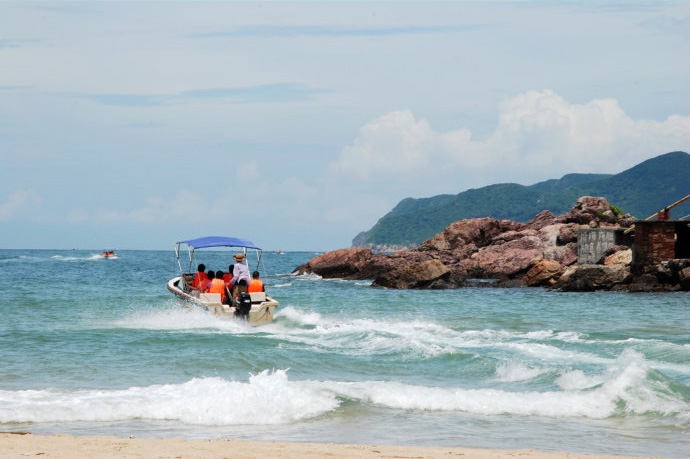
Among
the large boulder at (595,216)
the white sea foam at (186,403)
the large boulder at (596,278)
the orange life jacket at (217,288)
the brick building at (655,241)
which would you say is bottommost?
the white sea foam at (186,403)

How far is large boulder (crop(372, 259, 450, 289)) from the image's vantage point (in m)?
42.5

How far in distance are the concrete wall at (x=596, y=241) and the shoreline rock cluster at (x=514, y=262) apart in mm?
541

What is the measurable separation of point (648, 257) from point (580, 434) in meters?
29.7

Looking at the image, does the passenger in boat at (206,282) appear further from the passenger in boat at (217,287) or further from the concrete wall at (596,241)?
the concrete wall at (596,241)

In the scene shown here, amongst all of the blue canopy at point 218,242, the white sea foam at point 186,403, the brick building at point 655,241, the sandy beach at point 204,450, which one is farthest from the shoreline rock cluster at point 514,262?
the sandy beach at point 204,450

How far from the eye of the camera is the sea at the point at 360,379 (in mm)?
10523

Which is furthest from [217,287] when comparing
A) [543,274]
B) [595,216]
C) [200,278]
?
[595,216]

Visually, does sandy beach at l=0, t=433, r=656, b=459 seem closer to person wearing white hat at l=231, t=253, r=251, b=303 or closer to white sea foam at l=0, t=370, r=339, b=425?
white sea foam at l=0, t=370, r=339, b=425

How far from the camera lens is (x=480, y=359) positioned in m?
16.5

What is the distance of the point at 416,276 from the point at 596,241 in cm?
1022

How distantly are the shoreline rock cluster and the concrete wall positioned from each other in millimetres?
541

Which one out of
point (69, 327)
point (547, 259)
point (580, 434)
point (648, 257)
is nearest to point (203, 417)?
point (580, 434)

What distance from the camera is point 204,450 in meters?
8.70

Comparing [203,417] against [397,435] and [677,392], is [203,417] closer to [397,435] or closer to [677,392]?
[397,435]
